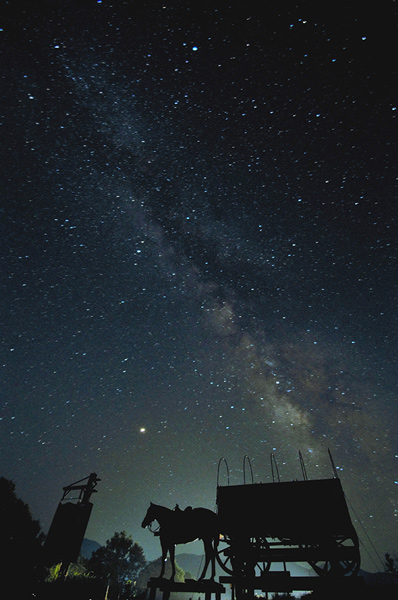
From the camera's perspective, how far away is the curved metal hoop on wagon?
8336mm

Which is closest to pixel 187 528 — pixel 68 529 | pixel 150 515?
pixel 150 515

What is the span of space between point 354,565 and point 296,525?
2.46m

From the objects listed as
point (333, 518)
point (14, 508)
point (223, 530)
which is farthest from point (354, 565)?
point (14, 508)

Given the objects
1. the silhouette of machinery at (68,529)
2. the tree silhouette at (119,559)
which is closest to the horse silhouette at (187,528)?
the silhouette of machinery at (68,529)

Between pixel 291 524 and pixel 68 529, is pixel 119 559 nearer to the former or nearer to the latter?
pixel 68 529

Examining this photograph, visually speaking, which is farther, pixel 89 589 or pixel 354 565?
pixel 354 565

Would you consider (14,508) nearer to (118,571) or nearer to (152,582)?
(152,582)

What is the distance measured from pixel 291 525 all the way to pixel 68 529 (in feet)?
45.7

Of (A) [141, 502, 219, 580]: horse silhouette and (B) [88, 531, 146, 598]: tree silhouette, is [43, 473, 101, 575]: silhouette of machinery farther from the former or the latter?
(B) [88, 531, 146, 598]: tree silhouette

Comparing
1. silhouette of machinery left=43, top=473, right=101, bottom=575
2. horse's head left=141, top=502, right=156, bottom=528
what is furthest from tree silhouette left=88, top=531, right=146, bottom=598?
horse's head left=141, top=502, right=156, bottom=528

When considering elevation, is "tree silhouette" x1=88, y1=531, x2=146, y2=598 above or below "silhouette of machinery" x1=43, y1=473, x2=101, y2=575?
above

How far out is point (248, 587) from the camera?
8.21 metres

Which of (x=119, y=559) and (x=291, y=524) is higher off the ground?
(x=119, y=559)

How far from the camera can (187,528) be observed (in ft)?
29.2
